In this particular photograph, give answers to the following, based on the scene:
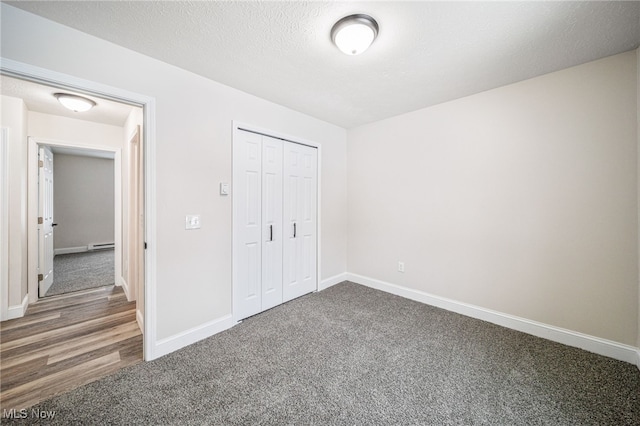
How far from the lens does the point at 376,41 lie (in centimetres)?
184

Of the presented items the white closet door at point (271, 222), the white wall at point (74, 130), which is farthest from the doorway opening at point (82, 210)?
the white closet door at point (271, 222)

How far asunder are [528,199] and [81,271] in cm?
702

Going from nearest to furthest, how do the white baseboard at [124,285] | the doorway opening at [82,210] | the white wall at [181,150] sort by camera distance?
the white wall at [181,150]
the white baseboard at [124,285]
the doorway opening at [82,210]

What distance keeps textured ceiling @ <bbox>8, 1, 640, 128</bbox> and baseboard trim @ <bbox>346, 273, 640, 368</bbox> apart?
8.05 ft

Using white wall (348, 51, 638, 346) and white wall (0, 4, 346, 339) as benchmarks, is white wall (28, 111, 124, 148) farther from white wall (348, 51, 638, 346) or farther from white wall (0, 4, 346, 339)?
white wall (348, 51, 638, 346)

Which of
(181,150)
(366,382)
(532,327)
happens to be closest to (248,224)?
(181,150)

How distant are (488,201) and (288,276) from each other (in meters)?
2.58

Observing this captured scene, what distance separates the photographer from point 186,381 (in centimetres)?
180

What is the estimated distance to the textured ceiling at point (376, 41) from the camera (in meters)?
1.54

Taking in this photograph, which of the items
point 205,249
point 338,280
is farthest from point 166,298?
point 338,280

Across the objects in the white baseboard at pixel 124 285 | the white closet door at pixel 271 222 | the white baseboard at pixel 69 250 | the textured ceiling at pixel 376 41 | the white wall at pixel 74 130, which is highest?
the textured ceiling at pixel 376 41

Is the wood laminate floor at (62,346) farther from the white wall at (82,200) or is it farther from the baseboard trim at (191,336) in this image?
the white wall at (82,200)

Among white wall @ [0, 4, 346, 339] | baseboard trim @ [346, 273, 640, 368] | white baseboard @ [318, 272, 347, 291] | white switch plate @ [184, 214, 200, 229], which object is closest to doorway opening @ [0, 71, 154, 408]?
white wall @ [0, 4, 346, 339]

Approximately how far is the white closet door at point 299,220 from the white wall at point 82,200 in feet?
20.5
